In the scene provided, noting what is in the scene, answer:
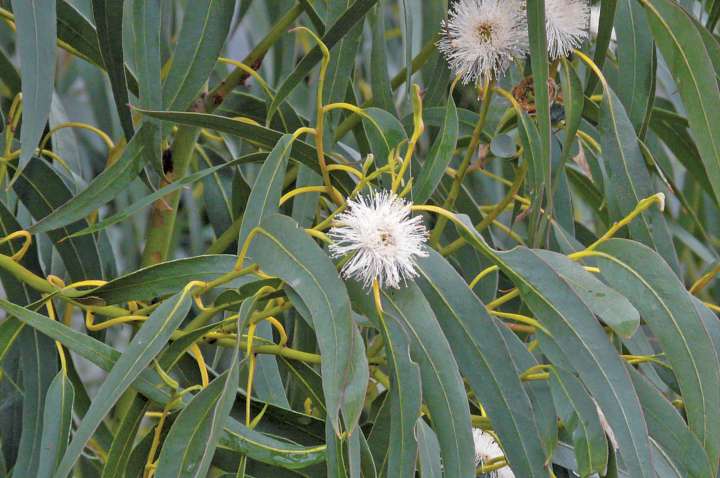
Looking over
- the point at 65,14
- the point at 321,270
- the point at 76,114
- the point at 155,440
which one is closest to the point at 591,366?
the point at 321,270

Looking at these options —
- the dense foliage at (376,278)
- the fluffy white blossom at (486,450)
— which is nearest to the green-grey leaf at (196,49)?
the dense foliage at (376,278)

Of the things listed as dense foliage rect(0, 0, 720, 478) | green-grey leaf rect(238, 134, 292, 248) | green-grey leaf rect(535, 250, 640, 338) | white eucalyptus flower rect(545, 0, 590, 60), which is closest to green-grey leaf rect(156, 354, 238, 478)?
dense foliage rect(0, 0, 720, 478)

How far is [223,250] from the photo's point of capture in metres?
0.87

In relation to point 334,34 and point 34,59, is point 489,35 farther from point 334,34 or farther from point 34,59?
point 34,59

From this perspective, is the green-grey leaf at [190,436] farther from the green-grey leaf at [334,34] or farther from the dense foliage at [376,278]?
the green-grey leaf at [334,34]

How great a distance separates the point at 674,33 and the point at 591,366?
0.26 metres

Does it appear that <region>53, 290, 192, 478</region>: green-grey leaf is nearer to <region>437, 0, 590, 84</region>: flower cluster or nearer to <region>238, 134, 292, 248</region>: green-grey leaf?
<region>238, 134, 292, 248</region>: green-grey leaf

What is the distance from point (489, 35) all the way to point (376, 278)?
20 centimetres

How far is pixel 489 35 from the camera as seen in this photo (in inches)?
26.3

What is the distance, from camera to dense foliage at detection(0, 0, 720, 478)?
562 mm

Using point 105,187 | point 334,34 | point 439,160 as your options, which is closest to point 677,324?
point 439,160

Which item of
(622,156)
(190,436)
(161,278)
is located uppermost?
(622,156)

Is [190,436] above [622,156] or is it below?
below

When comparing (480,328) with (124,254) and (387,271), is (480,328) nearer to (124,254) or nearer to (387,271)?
(387,271)
